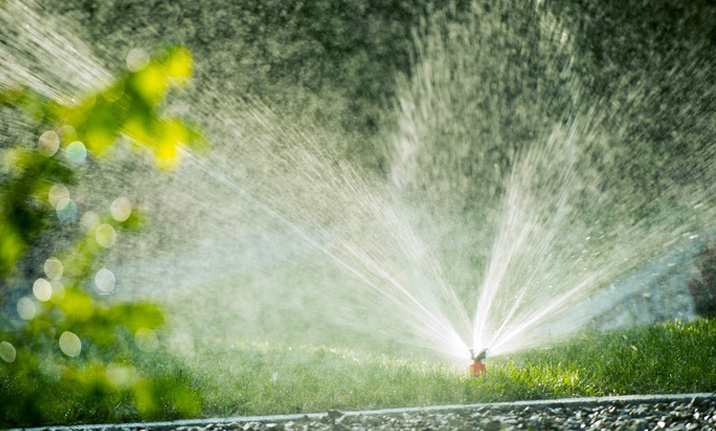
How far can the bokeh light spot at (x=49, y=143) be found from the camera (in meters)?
0.75

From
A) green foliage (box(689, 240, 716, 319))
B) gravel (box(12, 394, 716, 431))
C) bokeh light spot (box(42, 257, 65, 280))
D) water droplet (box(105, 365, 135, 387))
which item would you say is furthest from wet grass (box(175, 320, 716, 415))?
bokeh light spot (box(42, 257, 65, 280))

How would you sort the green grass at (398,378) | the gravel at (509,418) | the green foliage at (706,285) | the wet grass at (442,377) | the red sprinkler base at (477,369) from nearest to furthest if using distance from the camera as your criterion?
the gravel at (509,418) < the green grass at (398,378) < the wet grass at (442,377) < the red sprinkler base at (477,369) < the green foliage at (706,285)

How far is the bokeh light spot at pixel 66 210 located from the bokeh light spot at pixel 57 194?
0.02 meters

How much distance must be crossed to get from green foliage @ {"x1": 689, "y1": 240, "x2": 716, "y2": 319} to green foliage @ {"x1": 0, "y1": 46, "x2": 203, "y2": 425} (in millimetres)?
9069

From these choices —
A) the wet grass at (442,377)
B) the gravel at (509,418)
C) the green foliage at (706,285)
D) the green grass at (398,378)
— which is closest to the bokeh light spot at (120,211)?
the gravel at (509,418)

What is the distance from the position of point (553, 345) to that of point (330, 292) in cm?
541

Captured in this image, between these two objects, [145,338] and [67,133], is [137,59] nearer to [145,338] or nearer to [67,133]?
[67,133]

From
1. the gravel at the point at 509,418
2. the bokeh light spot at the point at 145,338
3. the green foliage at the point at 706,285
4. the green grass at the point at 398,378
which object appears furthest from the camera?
the green foliage at the point at 706,285

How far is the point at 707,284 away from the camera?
812 centimetres

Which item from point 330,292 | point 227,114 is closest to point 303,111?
point 227,114

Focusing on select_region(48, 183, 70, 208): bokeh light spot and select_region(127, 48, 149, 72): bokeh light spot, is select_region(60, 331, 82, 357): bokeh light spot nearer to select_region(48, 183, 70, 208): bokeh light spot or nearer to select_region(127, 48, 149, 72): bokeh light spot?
select_region(48, 183, 70, 208): bokeh light spot

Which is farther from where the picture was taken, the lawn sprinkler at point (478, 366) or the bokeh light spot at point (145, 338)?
the lawn sprinkler at point (478, 366)

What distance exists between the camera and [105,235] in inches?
28.2

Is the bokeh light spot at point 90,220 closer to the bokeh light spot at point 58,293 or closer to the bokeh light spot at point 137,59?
the bokeh light spot at point 58,293
